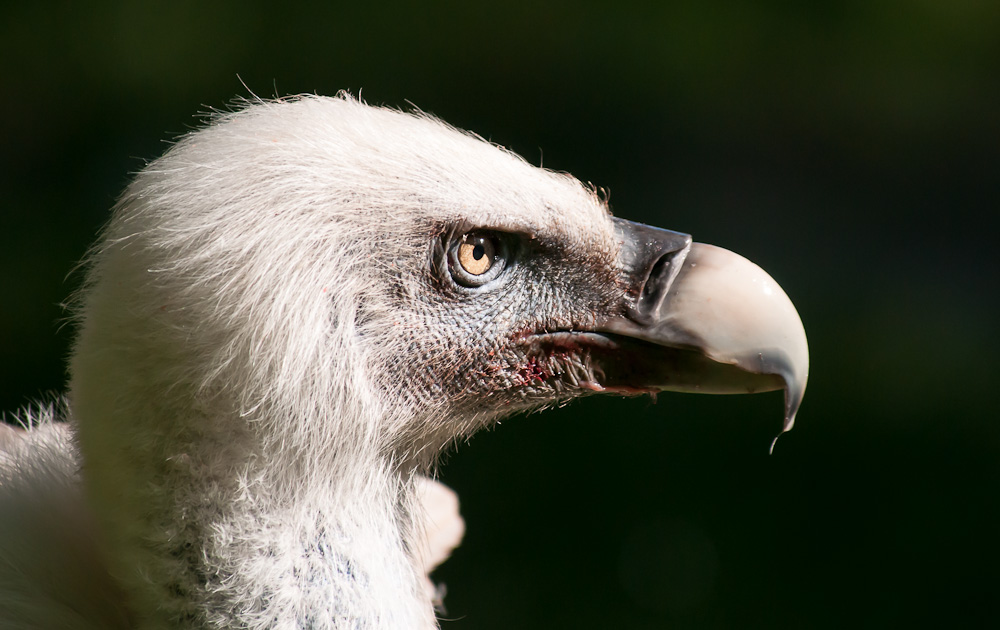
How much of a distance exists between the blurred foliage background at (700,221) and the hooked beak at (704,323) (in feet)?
8.29

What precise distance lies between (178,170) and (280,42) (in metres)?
3.76

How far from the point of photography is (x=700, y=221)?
5.34m

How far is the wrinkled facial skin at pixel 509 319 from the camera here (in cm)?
149

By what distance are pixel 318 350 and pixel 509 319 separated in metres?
0.33

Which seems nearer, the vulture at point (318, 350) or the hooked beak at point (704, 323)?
the vulture at point (318, 350)

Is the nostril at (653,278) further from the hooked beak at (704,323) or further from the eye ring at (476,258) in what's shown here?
the eye ring at (476,258)

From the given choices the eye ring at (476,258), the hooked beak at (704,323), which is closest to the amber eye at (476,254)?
the eye ring at (476,258)

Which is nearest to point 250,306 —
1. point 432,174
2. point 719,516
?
point 432,174

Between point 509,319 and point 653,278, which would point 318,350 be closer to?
point 509,319

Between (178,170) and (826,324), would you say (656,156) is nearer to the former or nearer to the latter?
(826,324)

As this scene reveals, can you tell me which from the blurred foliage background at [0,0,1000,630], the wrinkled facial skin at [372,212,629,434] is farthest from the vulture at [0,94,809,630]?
the blurred foliage background at [0,0,1000,630]

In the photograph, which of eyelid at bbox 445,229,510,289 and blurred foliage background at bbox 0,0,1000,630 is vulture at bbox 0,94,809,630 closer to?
eyelid at bbox 445,229,510,289

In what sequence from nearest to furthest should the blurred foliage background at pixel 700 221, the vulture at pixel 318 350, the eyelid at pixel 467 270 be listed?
the vulture at pixel 318 350
the eyelid at pixel 467 270
the blurred foliage background at pixel 700 221

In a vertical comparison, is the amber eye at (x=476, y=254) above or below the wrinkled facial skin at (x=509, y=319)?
above
